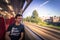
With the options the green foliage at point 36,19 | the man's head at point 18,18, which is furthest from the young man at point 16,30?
the green foliage at point 36,19

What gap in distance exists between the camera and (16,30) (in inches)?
90.7

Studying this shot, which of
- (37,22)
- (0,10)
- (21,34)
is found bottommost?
(21,34)

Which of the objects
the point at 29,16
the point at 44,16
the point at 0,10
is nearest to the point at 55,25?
the point at 44,16

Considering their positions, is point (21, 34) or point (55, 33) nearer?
point (55, 33)

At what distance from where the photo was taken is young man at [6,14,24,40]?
2.30 metres

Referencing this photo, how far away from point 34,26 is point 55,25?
0.30 meters

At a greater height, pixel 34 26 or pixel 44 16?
pixel 44 16

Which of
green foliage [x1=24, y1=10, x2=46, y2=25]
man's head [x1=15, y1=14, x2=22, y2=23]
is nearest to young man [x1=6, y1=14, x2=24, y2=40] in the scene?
man's head [x1=15, y1=14, x2=22, y2=23]

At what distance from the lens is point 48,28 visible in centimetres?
223

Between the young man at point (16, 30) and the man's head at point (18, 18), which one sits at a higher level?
the man's head at point (18, 18)

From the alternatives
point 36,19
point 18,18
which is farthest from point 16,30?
point 36,19

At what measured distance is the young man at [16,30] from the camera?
7.54ft

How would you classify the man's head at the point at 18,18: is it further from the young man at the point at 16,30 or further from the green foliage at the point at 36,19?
the green foliage at the point at 36,19

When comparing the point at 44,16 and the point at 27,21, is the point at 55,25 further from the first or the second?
the point at 27,21
